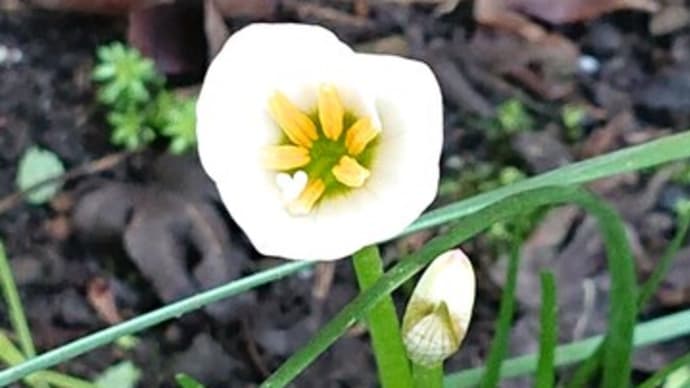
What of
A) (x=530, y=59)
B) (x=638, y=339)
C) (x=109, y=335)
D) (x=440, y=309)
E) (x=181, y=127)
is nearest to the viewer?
(x=440, y=309)

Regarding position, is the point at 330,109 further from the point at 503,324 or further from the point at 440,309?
the point at 503,324

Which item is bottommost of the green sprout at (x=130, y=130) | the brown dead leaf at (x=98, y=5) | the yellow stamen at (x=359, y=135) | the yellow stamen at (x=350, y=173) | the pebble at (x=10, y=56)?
the green sprout at (x=130, y=130)

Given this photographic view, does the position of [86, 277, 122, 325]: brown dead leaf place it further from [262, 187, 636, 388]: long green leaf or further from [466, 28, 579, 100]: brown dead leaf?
[262, 187, 636, 388]: long green leaf

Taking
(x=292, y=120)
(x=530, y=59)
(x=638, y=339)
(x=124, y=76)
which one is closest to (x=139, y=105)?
(x=124, y=76)

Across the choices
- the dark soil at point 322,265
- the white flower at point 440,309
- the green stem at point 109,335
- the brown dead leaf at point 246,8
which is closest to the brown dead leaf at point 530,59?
the dark soil at point 322,265

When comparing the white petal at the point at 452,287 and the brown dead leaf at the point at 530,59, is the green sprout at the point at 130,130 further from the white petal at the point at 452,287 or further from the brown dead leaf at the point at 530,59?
the white petal at the point at 452,287
